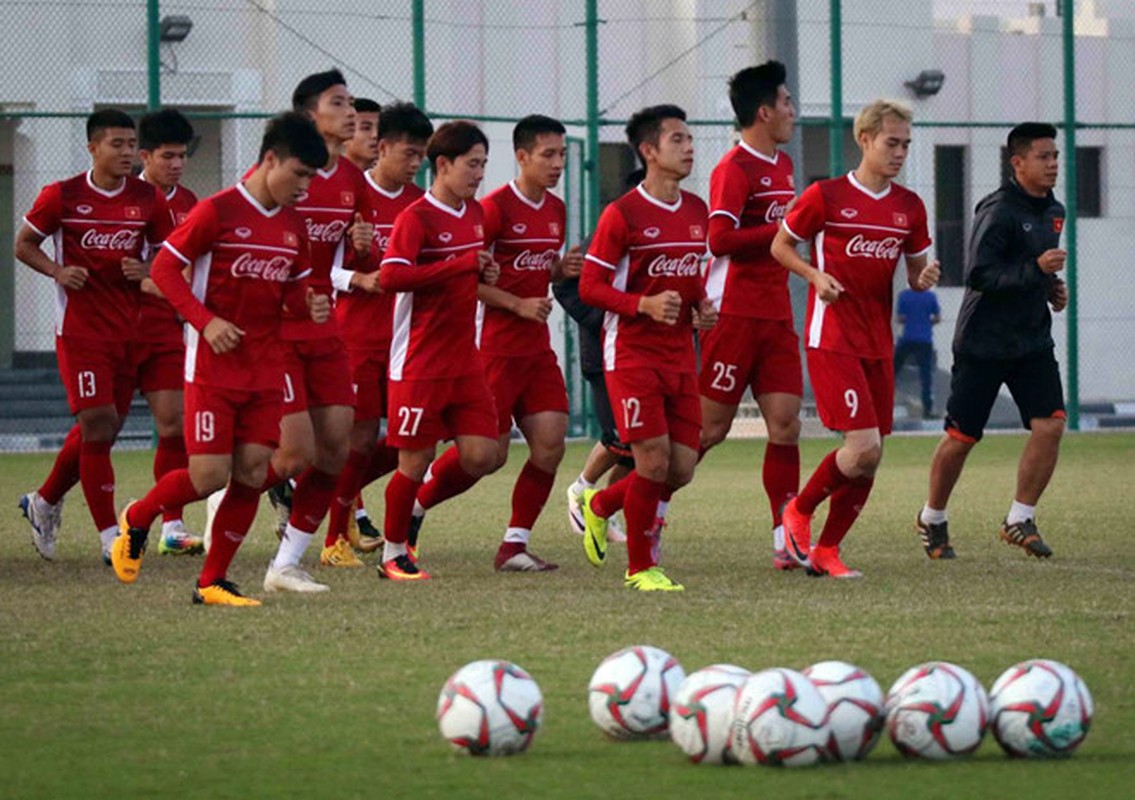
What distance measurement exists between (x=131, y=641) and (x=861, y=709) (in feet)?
10.9

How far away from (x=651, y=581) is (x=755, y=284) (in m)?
1.75

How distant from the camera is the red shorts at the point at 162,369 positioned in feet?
37.6

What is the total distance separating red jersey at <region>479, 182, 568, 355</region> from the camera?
35.5ft

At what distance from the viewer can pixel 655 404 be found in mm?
9875

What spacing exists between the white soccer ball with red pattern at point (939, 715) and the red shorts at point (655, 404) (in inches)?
156

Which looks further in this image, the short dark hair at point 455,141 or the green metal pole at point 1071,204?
the green metal pole at point 1071,204

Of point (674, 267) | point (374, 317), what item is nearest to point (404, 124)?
point (374, 317)

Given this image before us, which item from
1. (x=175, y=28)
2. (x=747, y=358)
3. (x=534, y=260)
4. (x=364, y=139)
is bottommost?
(x=747, y=358)

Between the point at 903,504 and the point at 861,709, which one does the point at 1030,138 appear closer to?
the point at 903,504

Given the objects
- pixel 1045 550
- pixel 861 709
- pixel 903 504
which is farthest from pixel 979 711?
pixel 903 504

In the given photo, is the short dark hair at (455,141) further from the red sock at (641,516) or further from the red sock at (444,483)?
the red sock at (641,516)

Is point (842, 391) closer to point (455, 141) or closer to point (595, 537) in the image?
point (595, 537)

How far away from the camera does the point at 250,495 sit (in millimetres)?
9312

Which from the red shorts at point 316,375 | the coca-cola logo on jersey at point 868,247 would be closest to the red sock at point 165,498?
the red shorts at point 316,375
